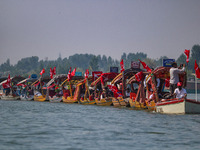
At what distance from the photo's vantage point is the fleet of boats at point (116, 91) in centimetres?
2848

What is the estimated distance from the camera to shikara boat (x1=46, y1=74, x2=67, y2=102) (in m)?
55.3

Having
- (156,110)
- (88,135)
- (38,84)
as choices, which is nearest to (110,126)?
(88,135)

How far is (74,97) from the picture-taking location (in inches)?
1999

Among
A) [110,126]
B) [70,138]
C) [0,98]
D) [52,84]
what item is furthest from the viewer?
[0,98]

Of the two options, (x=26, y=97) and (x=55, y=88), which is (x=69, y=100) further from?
(x=26, y=97)

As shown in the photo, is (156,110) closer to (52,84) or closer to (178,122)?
(178,122)

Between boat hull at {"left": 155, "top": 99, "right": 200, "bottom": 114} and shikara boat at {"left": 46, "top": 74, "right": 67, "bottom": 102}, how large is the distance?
29.0 m

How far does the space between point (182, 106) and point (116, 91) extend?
14712mm

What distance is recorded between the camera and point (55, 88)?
186 ft

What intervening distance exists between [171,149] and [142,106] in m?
18.5

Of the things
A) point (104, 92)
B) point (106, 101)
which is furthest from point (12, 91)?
point (106, 101)

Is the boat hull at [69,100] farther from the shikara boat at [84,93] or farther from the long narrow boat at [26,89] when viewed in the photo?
the long narrow boat at [26,89]

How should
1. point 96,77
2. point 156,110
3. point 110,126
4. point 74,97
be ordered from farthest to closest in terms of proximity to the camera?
point 74,97 → point 96,77 → point 156,110 → point 110,126

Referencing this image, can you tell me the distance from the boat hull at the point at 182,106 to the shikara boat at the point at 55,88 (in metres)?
29.0
